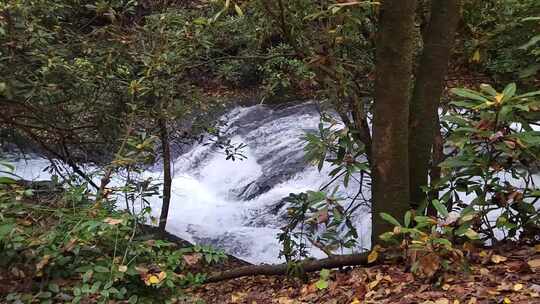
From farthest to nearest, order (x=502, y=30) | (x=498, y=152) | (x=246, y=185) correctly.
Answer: (x=246, y=185)
(x=502, y=30)
(x=498, y=152)

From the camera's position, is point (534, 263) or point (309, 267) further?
point (309, 267)

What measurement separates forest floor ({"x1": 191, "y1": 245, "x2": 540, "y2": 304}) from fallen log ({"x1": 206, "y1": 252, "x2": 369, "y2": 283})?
56 mm

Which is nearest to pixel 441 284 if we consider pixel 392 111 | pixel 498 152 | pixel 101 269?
pixel 498 152

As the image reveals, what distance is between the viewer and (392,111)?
319cm

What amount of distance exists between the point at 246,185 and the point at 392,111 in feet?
22.1

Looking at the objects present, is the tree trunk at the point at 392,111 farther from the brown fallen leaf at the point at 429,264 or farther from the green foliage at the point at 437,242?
the brown fallen leaf at the point at 429,264

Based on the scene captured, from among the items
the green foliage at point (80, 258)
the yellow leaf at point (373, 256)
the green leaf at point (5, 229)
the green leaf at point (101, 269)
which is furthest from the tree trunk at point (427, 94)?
the green leaf at point (5, 229)

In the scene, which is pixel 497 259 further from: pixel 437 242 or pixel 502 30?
pixel 502 30

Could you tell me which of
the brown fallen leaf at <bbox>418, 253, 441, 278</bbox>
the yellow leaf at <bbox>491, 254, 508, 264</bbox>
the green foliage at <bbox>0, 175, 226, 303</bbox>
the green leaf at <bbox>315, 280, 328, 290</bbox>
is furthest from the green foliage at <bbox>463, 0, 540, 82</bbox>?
the green foliage at <bbox>0, 175, 226, 303</bbox>

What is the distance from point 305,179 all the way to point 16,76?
6013 millimetres

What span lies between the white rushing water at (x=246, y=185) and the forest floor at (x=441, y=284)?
125 inches

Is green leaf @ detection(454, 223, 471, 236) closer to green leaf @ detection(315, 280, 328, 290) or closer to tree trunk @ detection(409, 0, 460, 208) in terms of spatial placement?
tree trunk @ detection(409, 0, 460, 208)

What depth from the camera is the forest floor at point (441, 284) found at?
99.2 inches

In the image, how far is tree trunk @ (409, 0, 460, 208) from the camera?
3504 mm
